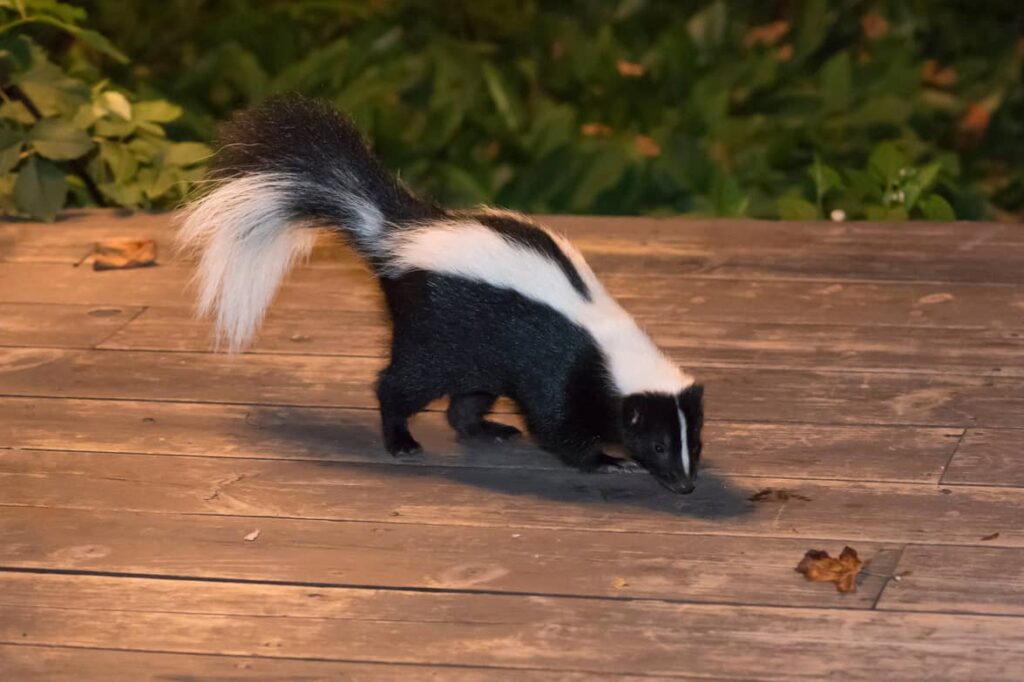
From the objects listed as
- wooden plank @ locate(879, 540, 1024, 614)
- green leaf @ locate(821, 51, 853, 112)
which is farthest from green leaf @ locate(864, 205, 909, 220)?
wooden plank @ locate(879, 540, 1024, 614)

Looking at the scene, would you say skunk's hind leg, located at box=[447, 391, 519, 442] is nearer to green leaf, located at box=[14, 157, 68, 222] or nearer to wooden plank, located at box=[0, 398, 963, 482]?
wooden plank, located at box=[0, 398, 963, 482]

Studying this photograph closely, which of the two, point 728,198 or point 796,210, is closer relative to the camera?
point 796,210

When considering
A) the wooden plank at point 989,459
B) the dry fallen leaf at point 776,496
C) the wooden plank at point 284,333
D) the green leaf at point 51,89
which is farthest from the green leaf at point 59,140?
the wooden plank at point 989,459

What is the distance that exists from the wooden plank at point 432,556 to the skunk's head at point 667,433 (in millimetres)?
189

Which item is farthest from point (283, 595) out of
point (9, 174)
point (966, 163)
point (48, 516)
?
point (966, 163)

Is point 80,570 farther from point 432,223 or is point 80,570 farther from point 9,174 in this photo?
point 9,174

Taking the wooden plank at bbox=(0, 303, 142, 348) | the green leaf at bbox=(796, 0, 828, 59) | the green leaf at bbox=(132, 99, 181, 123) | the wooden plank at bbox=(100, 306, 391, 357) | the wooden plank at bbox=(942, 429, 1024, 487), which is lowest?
the wooden plank at bbox=(0, 303, 142, 348)

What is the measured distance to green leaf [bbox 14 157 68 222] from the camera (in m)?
4.92

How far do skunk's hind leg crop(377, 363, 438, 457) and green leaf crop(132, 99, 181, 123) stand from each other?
208 cm

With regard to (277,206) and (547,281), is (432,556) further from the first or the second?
(277,206)

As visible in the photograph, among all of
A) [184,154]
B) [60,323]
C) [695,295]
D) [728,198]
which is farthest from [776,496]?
[184,154]

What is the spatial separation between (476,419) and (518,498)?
384mm

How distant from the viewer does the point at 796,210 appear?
5.28 meters

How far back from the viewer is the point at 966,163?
6855 mm
